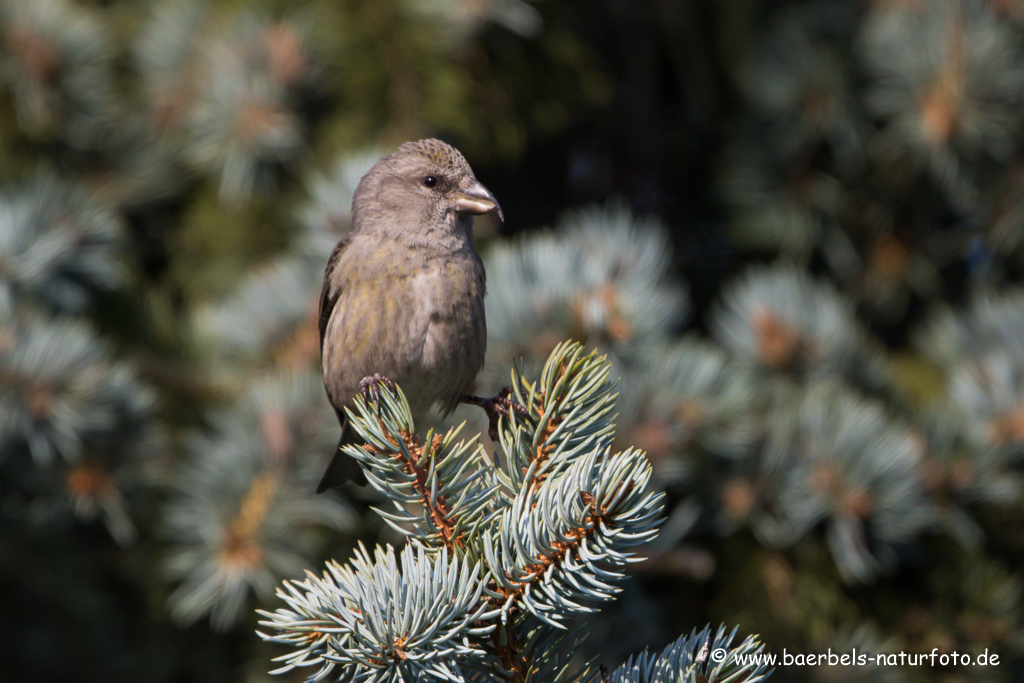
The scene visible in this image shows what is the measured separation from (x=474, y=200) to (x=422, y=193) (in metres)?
0.16

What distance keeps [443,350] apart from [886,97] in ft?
6.63

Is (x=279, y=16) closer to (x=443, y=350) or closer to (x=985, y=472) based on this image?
(x=443, y=350)

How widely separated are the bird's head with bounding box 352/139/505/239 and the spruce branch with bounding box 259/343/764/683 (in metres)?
1.12

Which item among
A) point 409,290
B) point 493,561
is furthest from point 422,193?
point 493,561

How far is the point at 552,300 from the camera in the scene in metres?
2.52

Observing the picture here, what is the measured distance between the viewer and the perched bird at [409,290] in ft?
7.90

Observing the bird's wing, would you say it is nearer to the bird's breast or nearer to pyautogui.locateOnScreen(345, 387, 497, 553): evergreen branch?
Result: the bird's breast

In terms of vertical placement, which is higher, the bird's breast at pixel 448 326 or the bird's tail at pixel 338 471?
the bird's breast at pixel 448 326

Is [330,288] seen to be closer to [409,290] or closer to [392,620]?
[409,290]

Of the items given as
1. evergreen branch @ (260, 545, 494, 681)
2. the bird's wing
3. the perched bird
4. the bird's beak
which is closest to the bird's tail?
the perched bird

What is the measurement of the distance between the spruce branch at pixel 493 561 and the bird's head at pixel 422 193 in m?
1.12

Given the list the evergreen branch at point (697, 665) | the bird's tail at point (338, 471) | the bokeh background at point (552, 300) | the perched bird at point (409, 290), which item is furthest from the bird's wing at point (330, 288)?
the evergreen branch at point (697, 665)

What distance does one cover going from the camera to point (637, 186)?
4098 mm

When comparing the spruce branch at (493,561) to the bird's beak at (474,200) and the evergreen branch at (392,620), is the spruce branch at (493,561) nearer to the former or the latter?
the evergreen branch at (392,620)
